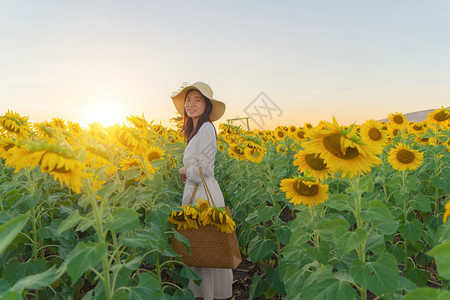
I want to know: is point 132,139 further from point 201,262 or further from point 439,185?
point 439,185

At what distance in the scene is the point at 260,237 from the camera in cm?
389

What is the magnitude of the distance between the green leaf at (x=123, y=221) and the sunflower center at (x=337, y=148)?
1151mm

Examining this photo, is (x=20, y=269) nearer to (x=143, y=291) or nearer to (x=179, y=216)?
(x=179, y=216)

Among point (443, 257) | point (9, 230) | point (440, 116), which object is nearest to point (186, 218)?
point (9, 230)

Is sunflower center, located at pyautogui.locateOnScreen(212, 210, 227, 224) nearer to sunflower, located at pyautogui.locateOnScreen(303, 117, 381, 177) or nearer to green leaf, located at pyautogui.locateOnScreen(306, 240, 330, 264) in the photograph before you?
green leaf, located at pyautogui.locateOnScreen(306, 240, 330, 264)

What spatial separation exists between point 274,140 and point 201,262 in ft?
24.9

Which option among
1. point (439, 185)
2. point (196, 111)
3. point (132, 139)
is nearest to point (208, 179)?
point (196, 111)

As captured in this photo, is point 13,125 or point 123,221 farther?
point 13,125

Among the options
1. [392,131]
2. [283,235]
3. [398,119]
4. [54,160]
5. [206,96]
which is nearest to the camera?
[54,160]

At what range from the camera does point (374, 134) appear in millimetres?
5137

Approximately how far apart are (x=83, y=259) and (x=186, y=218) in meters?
1.38

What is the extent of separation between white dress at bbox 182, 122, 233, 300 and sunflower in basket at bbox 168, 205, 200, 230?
755 millimetres

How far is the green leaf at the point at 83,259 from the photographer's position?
147cm

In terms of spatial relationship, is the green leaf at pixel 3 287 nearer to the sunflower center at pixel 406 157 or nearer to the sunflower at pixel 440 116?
the sunflower center at pixel 406 157
